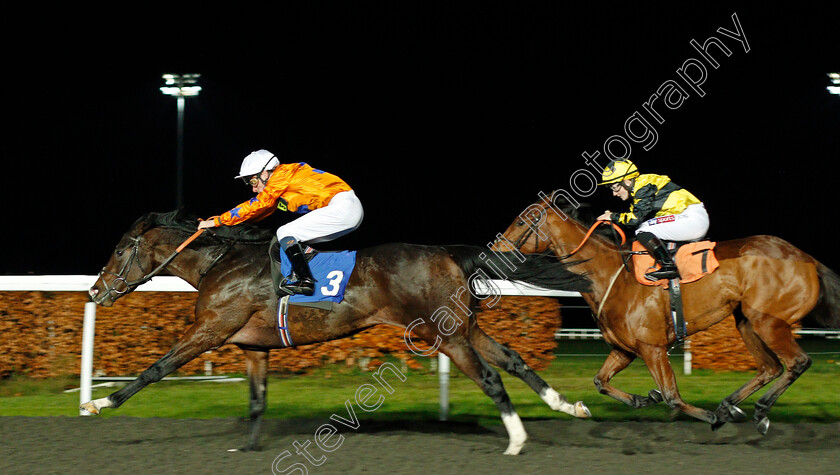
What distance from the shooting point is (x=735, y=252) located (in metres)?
4.77

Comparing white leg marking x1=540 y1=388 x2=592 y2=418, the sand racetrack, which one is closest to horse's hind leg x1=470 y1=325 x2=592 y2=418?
white leg marking x1=540 y1=388 x2=592 y2=418

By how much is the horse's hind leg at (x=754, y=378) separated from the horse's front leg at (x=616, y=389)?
38 cm

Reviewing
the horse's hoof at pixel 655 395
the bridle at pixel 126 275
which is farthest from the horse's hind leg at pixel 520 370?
the bridle at pixel 126 275

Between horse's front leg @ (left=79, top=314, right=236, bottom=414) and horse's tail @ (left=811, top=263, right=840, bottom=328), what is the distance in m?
3.55

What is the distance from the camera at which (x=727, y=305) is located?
15.5 ft

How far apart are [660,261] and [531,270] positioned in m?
0.76

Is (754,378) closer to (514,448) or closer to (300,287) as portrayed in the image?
(514,448)

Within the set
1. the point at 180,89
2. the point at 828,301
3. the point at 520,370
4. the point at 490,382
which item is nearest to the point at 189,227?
the point at 490,382

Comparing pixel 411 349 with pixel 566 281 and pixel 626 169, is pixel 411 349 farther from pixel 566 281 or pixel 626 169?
pixel 626 169

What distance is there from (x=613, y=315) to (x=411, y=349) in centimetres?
236

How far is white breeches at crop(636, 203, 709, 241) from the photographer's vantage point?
4.76 metres

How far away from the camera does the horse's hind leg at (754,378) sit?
4.62 metres

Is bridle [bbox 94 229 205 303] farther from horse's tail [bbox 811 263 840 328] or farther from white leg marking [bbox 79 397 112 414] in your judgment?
horse's tail [bbox 811 263 840 328]

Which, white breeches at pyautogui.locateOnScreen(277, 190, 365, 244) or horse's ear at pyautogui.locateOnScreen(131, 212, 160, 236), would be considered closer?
white breeches at pyautogui.locateOnScreen(277, 190, 365, 244)
